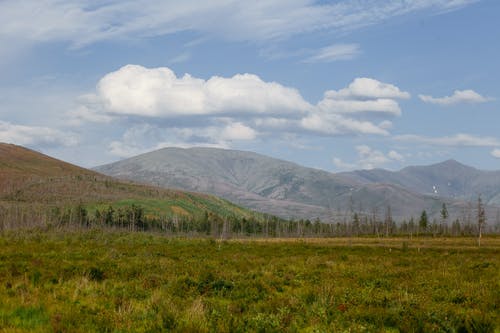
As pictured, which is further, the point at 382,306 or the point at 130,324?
the point at 382,306

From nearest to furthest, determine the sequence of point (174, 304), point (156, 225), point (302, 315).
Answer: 1. point (302, 315)
2. point (174, 304)
3. point (156, 225)

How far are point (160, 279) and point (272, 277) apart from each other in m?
5.29

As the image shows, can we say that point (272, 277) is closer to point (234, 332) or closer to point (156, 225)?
point (234, 332)

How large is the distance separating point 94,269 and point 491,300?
16.0m

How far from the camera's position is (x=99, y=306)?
12.8 meters

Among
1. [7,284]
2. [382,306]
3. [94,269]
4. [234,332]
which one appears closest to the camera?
[234,332]

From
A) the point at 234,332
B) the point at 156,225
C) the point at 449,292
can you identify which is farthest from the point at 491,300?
the point at 156,225

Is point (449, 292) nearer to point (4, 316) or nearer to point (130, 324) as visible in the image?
point (130, 324)

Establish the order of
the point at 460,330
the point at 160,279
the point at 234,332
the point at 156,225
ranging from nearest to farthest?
the point at 234,332 < the point at 460,330 < the point at 160,279 < the point at 156,225

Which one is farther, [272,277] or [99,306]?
[272,277]

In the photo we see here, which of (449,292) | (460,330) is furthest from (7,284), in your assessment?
(449,292)

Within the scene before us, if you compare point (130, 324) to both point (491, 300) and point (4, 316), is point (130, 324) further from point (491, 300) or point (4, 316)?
point (491, 300)

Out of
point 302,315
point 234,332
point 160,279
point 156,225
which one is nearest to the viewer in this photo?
point 234,332

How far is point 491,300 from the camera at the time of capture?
47.6 feet
